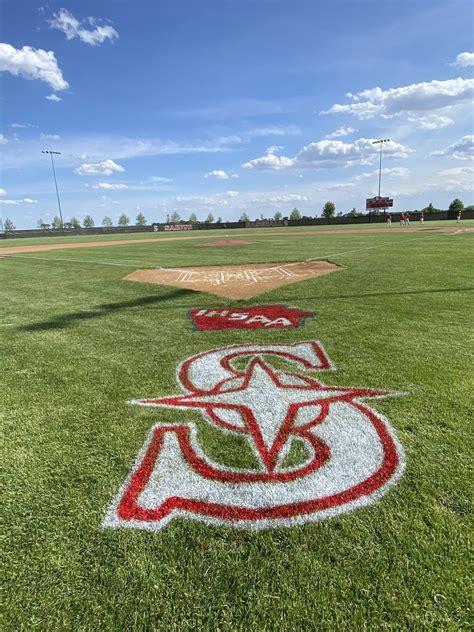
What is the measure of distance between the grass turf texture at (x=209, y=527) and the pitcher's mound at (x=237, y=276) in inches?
152

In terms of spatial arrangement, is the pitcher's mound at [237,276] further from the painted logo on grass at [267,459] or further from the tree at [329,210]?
the tree at [329,210]

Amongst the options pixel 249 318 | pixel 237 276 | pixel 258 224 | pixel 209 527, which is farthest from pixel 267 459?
pixel 258 224

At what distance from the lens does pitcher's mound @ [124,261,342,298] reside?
30.5ft

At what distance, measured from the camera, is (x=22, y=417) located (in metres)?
3.38

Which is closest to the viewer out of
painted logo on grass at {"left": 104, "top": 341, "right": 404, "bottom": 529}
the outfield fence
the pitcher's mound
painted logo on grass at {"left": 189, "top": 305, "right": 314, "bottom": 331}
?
painted logo on grass at {"left": 104, "top": 341, "right": 404, "bottom": 529}

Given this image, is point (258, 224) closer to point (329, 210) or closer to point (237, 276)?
point (329, 210)

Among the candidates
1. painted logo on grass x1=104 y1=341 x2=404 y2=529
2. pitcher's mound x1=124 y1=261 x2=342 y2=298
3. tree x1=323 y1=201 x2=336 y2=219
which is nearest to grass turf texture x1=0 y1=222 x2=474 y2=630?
painted logo on grass x1=104 y1=341 x2=404 y2=529

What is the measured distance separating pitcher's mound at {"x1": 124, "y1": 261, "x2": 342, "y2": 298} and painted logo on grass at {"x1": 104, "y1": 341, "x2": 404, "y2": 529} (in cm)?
494

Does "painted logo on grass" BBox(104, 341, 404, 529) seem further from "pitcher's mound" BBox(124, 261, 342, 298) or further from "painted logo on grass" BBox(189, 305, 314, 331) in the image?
"pitcher's mound" BBox(124, 261, 342, 298)

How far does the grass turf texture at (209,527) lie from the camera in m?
1.71

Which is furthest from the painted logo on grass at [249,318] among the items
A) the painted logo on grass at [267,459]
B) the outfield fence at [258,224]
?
the outfield fence at [258,224]

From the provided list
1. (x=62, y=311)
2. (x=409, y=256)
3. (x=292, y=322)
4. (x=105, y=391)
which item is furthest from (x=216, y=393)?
(x=409, y=256)

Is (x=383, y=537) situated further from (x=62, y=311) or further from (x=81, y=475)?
(x=62, y=311)

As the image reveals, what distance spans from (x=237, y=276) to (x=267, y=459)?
879cm
